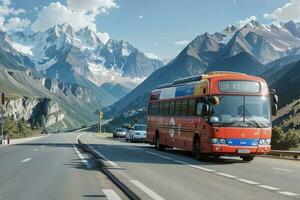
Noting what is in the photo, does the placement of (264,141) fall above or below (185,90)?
below

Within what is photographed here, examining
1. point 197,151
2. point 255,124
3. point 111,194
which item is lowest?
point 111,194

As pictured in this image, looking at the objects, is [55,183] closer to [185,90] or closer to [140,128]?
[185,90]

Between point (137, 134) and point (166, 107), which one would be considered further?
point (137, 134)

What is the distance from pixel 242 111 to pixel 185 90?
5035 millimetres

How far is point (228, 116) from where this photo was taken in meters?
21.7

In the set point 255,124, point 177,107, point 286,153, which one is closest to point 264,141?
point 255,124

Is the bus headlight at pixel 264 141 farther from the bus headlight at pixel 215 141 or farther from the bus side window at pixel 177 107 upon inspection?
the bus side window at pixel 177 107

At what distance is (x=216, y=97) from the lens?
22.1 metres

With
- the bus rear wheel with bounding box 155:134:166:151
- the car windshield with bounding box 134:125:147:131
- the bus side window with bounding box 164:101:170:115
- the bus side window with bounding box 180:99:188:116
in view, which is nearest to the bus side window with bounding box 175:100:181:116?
the bus side window with bounding box 180:99:188:116

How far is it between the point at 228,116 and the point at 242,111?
0.62 metres

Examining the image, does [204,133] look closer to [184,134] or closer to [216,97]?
[216,97]

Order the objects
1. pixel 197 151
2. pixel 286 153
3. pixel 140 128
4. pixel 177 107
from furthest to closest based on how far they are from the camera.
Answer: pixel 140 128 → pixel 286 153 → pixel 177 107 → pixel 197 151

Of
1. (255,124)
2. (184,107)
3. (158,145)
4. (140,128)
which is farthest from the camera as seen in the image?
(140,128)

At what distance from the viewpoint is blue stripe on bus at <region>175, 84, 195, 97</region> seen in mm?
25134
